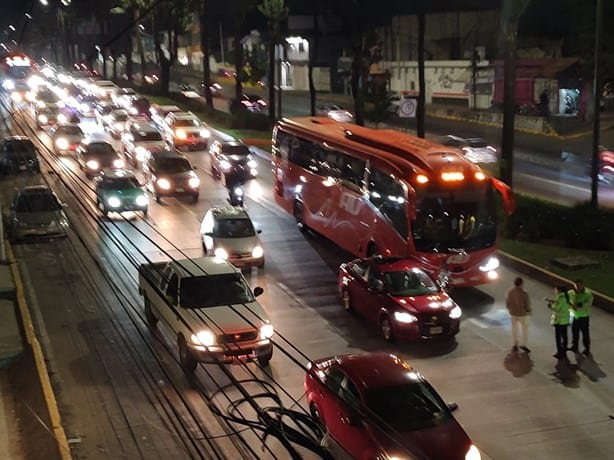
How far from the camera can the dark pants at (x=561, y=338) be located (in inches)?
671

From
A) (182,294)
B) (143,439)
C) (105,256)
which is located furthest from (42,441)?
(105,256)

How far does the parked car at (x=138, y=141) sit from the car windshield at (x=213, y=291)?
25545 millimetres

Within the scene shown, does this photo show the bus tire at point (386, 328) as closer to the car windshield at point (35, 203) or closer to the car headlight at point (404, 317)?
the car headlight at point (404, 317)

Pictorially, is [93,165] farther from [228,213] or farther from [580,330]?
[580,330]

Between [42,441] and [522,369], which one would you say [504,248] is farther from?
[42,441]

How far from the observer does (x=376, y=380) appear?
40.2 feet

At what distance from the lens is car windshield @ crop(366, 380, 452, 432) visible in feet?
38.2

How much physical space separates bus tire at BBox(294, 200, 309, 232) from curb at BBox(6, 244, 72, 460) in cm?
964

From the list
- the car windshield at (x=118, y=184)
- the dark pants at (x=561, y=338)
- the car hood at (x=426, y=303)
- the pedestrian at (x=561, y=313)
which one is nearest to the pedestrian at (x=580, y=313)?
the pedestrian at (x=561, y=313)

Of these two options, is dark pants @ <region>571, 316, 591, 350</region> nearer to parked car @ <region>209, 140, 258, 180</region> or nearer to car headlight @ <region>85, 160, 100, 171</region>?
parked car @ <region>209, 140, 258, 180</region>

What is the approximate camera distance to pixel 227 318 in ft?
53.3

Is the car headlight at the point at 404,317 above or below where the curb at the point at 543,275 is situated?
above

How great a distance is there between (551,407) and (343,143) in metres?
12.1

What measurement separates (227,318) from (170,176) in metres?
19.0
